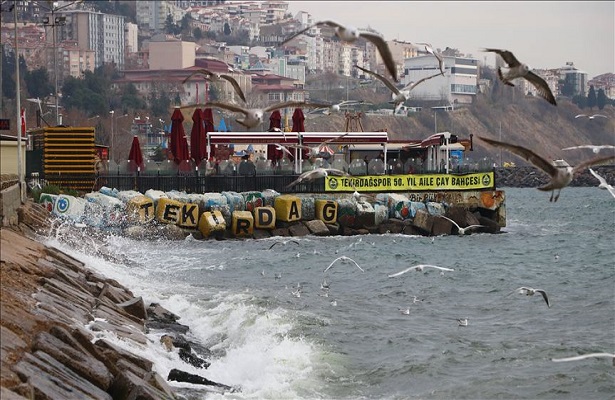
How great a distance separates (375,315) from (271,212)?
740 inches

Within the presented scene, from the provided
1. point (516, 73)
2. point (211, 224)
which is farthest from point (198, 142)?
point (516, 73)

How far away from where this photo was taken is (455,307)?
2586 centimetres

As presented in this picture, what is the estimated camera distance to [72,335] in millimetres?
14133

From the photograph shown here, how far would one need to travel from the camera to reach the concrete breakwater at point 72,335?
12.4 m

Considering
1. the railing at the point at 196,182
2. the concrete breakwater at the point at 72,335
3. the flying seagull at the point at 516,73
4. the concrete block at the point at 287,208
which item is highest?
the flying seagull at the point at 516,73

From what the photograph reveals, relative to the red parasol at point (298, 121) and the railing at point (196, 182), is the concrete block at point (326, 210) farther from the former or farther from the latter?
the red parasol at point (298, 121)

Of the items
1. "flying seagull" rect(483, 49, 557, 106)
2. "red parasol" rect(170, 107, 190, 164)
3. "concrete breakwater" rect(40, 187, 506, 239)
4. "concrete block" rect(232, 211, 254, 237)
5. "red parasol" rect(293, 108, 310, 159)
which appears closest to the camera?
"flying seagull" rect(483, 49, 557, 106)

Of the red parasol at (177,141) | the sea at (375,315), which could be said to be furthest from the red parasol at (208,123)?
the sea at (375,315)

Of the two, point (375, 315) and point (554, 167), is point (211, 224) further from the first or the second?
point (554, 167)

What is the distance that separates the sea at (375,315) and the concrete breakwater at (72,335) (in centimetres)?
40

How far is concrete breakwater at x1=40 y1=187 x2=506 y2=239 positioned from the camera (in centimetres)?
4091

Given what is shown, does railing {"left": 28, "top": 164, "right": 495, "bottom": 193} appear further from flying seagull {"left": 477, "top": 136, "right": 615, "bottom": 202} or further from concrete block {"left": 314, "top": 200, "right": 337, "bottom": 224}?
flying seagull {"left": 477, "top": 136, "right": 615, "bottom": 202}

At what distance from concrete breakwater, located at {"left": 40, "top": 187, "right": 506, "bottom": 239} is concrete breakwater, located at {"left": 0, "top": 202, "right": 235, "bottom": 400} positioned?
58.8 feet

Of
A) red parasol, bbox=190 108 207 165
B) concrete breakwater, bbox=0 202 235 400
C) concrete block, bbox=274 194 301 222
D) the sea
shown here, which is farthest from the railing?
concrete breakwater, bbox=0 202 235 400
